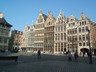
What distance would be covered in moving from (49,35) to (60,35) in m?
6.79

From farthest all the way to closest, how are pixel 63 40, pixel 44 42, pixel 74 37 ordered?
pixel 44 42
pixel 63 40
pixel 74 37

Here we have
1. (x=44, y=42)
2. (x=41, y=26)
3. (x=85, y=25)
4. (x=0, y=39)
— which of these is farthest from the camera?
(x=41, y=26)

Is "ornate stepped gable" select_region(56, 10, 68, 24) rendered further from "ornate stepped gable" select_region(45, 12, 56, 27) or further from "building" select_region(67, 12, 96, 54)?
"building" select_region(67, 12, 96, 54)

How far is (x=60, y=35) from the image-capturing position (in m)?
44.5

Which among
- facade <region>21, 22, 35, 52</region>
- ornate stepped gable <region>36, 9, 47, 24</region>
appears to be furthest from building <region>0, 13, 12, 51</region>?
ornate stepped gable <region>36, 9, 47, 24</region>

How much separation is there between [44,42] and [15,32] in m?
38.4

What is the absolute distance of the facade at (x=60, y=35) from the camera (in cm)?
4326

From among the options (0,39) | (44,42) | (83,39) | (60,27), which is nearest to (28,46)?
(44,42)

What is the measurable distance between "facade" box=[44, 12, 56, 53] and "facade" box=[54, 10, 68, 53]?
2.21 metres

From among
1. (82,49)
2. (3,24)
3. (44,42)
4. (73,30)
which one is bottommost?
(82,49)

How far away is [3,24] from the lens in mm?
48500

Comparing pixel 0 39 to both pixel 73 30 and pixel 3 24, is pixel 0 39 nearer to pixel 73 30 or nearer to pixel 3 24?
pixel 3 24

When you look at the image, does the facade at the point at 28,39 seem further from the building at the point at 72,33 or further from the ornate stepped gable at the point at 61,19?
the building at the point at 72,33

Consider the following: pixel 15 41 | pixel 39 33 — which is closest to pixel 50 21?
pixel 39 33
